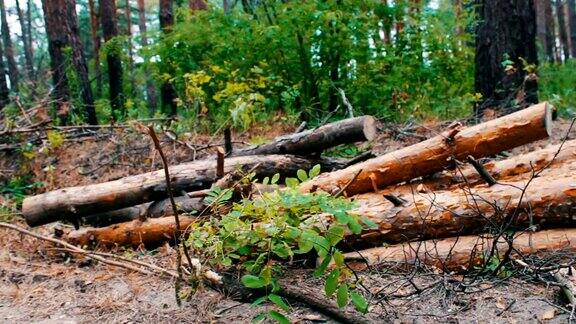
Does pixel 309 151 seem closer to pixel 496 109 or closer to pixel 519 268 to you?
pixel 519 268

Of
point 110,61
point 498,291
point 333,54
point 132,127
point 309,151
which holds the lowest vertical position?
point 498,291

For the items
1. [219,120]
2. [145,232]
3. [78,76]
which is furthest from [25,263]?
[78,76]

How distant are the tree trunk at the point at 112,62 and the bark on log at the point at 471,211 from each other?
23.3 ft

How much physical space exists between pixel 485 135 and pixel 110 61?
378 inches

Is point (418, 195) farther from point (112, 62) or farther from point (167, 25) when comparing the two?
point (167, 25)

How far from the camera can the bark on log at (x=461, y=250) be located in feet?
10.6

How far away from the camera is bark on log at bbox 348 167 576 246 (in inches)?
133

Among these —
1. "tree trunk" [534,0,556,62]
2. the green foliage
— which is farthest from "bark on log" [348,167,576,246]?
"tree trunk" [534,0,556,62]

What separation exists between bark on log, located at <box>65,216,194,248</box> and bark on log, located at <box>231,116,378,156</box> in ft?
3.76

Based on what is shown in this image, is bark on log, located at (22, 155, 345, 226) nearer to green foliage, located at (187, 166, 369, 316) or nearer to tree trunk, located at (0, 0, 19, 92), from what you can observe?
green foliage, located at (187, 166, 369, 316)

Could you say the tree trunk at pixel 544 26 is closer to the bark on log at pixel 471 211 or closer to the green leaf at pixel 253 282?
the bark on log at pixel 471 211

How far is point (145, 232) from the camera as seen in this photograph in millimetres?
4297

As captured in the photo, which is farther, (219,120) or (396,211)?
(219,120)

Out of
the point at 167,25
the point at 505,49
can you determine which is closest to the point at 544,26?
the point at 505,49
